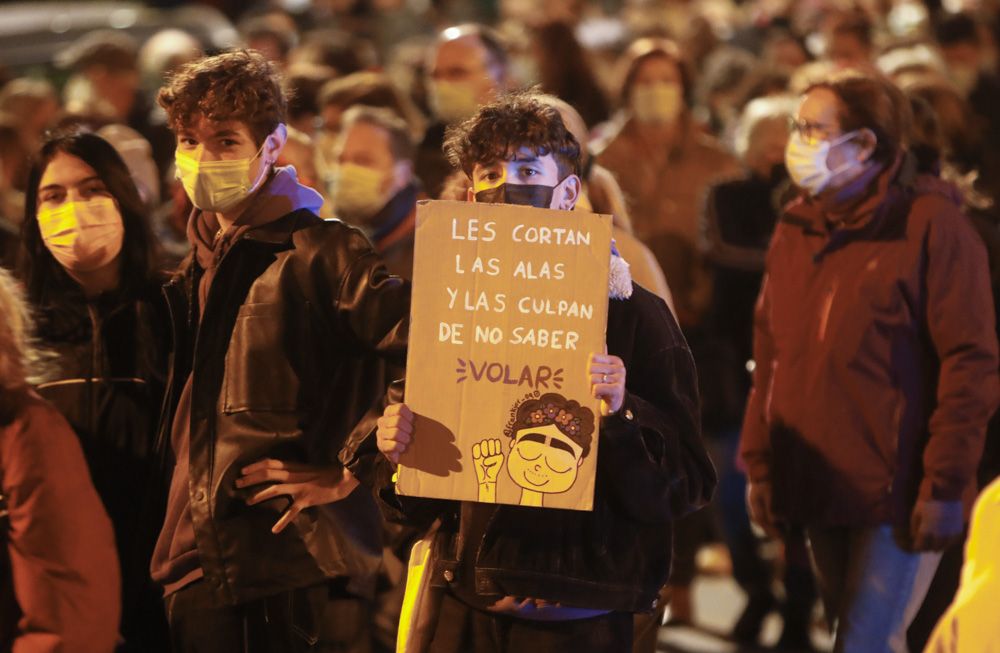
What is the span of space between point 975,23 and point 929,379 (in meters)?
5.83

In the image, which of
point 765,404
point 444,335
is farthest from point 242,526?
point 765,404

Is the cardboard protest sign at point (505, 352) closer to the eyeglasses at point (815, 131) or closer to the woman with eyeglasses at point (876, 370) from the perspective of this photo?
the woman with eyeglasses at point (876, 370)

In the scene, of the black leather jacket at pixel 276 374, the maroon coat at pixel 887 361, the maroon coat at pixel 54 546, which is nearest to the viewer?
the maroon coat at pixel 54 546

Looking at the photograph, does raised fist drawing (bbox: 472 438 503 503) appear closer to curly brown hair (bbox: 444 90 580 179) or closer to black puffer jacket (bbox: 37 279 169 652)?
curly brown hair (bbox: 444 90 580 179)

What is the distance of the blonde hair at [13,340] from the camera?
477cm

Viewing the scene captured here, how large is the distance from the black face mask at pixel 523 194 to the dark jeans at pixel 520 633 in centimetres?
97

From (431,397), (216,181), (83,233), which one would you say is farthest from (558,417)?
(83,233)

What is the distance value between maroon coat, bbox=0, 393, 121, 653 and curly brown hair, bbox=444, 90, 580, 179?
1298 millimetres

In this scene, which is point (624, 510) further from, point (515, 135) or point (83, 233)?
point (83, 233)

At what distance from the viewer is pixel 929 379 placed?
18.7ft

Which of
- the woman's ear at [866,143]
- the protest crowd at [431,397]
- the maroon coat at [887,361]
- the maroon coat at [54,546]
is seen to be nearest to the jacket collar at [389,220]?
the protest crowd at [431,397]

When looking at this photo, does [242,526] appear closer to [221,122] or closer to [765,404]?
[221,122]

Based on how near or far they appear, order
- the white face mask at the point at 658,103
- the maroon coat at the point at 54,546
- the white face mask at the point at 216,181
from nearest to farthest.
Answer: the maroon coat at the point at 54,546, the white face mask at the point at 216,181, the white face mask at the point at 658,103

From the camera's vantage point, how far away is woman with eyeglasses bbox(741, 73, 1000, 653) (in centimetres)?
555
